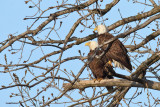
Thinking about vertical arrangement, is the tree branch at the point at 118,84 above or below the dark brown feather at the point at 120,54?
below

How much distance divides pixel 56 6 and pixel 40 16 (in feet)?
0.97

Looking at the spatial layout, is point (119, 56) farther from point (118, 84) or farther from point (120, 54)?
point (118, 84)

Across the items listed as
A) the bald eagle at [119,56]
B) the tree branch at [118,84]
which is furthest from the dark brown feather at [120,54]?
the tree branch at [118,84]

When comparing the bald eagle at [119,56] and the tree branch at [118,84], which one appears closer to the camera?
the tree branch at [118,84]

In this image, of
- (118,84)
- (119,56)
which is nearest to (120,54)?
(119,56)

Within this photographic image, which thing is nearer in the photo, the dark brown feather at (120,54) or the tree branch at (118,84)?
the tree branch at (118,84)

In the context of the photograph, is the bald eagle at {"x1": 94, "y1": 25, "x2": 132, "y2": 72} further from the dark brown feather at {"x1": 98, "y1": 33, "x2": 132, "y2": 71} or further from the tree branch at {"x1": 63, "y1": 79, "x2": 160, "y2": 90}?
the tree branch at {"x1": 63, "y1": 79, "x2": 160, "y2": 90}

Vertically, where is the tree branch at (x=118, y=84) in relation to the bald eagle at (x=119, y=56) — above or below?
below

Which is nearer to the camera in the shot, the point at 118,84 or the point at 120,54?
the point at 118,84

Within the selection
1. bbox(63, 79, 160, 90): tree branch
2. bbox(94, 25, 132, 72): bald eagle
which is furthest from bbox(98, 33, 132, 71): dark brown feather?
bbox(63, 79, 160, 90): tree branch

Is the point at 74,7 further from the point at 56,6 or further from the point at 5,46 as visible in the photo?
the point at 5,46

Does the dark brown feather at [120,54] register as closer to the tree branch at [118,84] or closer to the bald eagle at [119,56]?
the bald eagle at [119,56]

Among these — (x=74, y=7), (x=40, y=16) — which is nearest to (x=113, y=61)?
(x=74, y=7)

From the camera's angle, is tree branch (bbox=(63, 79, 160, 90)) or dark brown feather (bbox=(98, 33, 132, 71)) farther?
dark brown feather (bbox=(98, 33, 132, 71))
